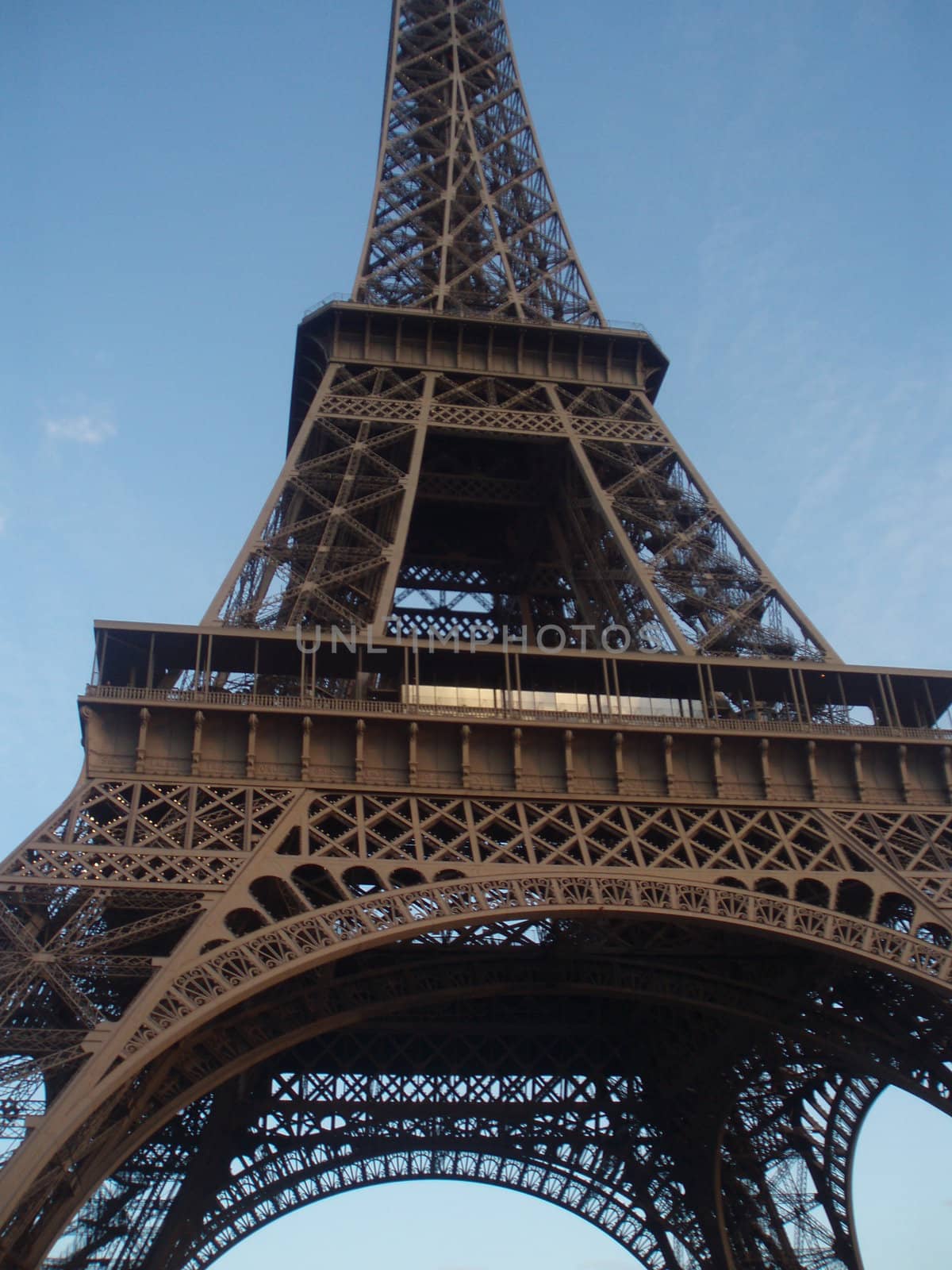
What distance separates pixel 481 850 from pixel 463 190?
81.4 ft

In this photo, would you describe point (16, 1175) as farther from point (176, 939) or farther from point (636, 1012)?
point (636, 1012)

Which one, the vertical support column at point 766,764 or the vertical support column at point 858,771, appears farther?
the vertical support column at point 858,771

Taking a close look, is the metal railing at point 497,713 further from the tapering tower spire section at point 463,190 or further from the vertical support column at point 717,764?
the tapering tower spire section at point 463,190

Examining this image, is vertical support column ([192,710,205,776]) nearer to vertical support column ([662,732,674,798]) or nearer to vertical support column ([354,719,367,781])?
vertical support column ([354,719,367,781])

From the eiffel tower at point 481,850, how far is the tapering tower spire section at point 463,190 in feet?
0.77

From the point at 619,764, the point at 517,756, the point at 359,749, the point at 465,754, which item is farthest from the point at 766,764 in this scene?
the point at 359,749

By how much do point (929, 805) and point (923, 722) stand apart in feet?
7.98

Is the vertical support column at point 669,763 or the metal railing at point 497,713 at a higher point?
the metal railing at point 497,713

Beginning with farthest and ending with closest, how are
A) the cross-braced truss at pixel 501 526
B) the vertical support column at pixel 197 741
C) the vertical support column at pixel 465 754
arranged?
the cross-braced truss at pixel 501 526
the vertical support column at pixel 465 754
the vertical support column at pixel 197 741

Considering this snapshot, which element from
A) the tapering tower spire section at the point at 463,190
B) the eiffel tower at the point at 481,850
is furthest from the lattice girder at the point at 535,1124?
the tapering tower spire section at the point at 463,190

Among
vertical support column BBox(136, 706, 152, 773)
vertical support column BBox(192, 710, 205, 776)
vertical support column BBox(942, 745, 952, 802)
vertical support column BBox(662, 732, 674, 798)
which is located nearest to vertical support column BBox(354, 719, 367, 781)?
vertical support column BBox(192, 710, 205, 776)

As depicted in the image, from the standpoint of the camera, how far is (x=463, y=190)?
42156 mm

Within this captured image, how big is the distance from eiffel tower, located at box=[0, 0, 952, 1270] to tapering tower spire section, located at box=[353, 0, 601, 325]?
23 cm

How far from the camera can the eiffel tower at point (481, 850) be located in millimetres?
20328
